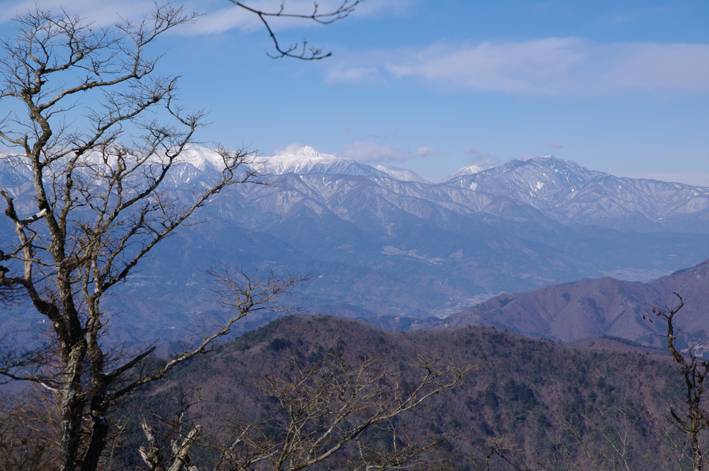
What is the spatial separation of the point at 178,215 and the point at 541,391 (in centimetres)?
8829

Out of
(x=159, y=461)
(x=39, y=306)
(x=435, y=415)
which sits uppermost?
(x=39, y=306)

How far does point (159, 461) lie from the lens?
10555 millimetres

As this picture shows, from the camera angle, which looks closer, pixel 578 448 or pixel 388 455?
pixel 388 455

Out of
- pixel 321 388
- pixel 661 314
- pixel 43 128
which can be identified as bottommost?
pixel 321 388

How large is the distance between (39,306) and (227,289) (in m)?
3.81

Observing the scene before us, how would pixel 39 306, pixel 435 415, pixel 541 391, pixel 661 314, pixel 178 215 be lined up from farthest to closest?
pixel 541 391, pixel 435 415, pixel 178 215, pixel 39 306, pixel 661 314

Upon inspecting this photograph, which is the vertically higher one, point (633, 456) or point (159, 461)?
point (159, 461)

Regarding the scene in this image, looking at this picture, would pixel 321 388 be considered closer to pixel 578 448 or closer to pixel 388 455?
pixel 388 455

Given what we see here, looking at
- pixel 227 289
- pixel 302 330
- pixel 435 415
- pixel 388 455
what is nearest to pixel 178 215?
pixel 227 289

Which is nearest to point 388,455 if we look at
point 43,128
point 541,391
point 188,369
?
point 43,128

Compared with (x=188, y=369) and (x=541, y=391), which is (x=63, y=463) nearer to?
(x=188, y=369)

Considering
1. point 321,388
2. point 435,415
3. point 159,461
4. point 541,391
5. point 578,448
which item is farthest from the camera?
point 541,391

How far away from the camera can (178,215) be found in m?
11.7

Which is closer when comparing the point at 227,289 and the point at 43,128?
the point at 43,128
